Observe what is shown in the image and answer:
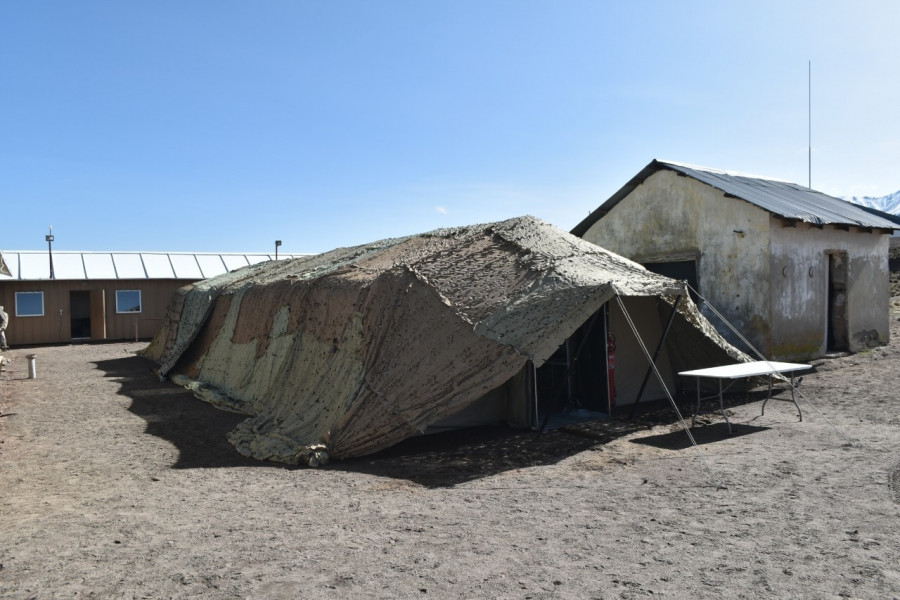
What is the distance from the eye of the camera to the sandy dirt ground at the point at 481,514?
154 inches

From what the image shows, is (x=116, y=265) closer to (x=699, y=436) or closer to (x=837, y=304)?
(x=699, y=436)

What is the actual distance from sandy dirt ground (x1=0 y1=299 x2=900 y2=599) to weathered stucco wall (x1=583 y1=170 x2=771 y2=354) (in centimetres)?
380

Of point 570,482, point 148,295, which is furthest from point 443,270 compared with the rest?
point 148,295

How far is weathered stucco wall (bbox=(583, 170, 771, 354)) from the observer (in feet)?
40.7

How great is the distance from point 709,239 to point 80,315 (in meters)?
26.0

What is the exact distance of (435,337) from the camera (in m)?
7.95

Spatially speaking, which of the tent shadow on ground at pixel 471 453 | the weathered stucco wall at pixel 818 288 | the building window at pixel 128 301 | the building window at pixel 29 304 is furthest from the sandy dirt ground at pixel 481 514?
the building window at pixel 128 301

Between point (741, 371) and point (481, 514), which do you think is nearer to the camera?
point (481, 514)

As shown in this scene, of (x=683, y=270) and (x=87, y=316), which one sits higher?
(x=683, y=270)

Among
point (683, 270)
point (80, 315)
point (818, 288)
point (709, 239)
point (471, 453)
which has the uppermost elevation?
point (709, 239)

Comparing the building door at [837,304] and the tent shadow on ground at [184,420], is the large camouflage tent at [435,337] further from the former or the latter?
the building door at [837,304]

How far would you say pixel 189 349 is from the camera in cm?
1495

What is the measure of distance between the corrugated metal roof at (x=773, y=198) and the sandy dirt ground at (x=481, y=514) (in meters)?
5.11

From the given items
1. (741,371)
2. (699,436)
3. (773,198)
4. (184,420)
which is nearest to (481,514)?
(699,436)
